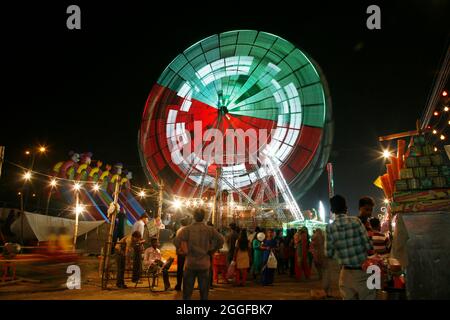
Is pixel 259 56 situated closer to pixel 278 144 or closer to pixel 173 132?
pixel 278 144

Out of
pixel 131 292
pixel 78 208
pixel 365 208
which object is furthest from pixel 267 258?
pixel 78 208

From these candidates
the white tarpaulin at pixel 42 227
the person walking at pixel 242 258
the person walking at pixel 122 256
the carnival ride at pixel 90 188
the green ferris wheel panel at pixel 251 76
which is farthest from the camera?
the carnival ride at pixel 90 188

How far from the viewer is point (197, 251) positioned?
12.1 ft

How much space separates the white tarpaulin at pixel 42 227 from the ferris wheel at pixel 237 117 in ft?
16.9

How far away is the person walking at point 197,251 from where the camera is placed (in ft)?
11.9

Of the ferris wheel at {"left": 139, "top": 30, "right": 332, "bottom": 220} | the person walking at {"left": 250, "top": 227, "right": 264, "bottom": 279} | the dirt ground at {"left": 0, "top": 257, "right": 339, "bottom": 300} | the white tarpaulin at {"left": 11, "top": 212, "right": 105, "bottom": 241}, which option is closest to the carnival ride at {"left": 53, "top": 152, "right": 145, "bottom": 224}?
the white tarpaulin at {"left": 11, "top": 212, "right": 105, "bottom": 241}

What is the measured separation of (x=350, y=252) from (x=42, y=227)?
616 inches

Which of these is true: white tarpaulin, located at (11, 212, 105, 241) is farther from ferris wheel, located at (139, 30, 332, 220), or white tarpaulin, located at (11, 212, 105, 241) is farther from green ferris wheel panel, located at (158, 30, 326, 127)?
green ferris wheel panel, located at (158, 30, 326, 127)

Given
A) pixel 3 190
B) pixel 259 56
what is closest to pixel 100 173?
pixel 3 190

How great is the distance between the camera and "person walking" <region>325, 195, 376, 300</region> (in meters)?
3.03

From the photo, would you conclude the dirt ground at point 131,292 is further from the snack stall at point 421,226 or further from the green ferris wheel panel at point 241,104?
the green ferris wheel panel at point 241,104

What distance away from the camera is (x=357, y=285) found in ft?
9.92

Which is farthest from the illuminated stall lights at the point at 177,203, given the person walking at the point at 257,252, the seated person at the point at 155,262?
the seated person at the point at 155,262

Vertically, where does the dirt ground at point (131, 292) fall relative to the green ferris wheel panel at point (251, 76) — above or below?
below
